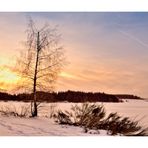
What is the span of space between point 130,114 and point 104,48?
0.36m

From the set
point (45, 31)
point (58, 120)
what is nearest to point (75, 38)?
point (45, 31)

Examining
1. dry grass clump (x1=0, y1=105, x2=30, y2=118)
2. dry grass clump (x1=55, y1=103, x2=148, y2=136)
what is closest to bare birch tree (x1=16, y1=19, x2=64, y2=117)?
dry grass clump (x1=0, y1=105, x2=30, y2=118)

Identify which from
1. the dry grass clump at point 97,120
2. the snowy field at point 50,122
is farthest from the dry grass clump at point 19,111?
the dry grass clump at point 97,120

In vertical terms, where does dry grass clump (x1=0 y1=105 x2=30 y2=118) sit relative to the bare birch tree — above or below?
below

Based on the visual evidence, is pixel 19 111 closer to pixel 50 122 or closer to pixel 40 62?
pixel 50 122

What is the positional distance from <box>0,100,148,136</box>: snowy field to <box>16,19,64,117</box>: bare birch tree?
0.06m

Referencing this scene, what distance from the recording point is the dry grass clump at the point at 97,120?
3.55m

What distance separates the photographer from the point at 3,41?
352 centimetres

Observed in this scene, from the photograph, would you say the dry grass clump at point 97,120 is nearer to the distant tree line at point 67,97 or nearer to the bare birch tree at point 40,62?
the distant tree line at point 67,97

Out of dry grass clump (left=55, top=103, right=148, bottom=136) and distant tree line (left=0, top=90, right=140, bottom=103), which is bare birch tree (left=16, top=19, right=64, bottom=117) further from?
dry grass clump (left=55, top=103, right=148, bottom=136)

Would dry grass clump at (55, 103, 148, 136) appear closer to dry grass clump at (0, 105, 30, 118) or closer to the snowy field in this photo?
the snowy field

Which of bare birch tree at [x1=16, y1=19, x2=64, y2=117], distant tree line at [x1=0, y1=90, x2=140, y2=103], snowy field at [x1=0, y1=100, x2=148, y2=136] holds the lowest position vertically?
snowy field at [x1=0, y1=100, x2=148, y2=136]

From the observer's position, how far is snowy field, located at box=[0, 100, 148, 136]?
353 centimetres
